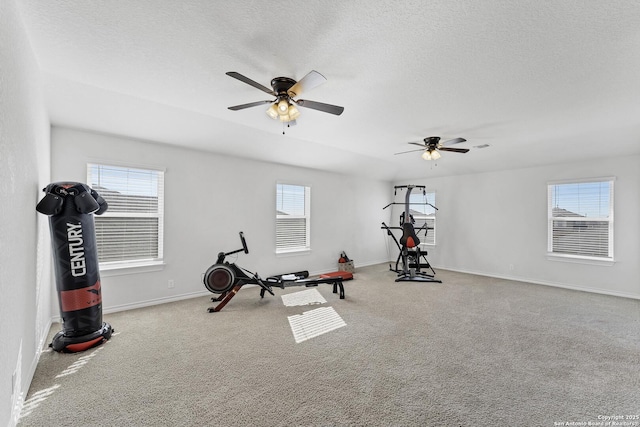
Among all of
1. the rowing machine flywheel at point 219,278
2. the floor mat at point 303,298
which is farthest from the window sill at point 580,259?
the rowing machine flywheel at point 219,278

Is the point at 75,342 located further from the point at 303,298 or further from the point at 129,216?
the point at 303,298

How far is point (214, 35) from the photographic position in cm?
208

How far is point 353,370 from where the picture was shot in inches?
95.2

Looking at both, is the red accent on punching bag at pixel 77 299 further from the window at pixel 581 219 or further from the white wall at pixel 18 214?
the window at pixel 581 219

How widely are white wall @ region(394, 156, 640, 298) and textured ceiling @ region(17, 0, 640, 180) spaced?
0.84 m

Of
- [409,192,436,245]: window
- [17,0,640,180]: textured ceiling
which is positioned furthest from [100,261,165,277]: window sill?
[409,192,436,245]: window

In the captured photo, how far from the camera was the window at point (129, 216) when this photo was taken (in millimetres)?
3805

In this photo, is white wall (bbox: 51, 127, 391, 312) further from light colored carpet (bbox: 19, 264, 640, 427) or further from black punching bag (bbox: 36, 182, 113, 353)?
black punching bag (bbox: 36, 182, 113, 353)

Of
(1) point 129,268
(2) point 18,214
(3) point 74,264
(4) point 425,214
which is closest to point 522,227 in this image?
(4) point 425,214

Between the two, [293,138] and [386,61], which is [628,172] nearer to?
[386,61]

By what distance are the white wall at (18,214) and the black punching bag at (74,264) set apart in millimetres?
159

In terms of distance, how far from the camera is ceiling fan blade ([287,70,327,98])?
2152mm

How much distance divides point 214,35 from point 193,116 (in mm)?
1896

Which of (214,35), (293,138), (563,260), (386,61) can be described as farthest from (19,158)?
(563,260)
